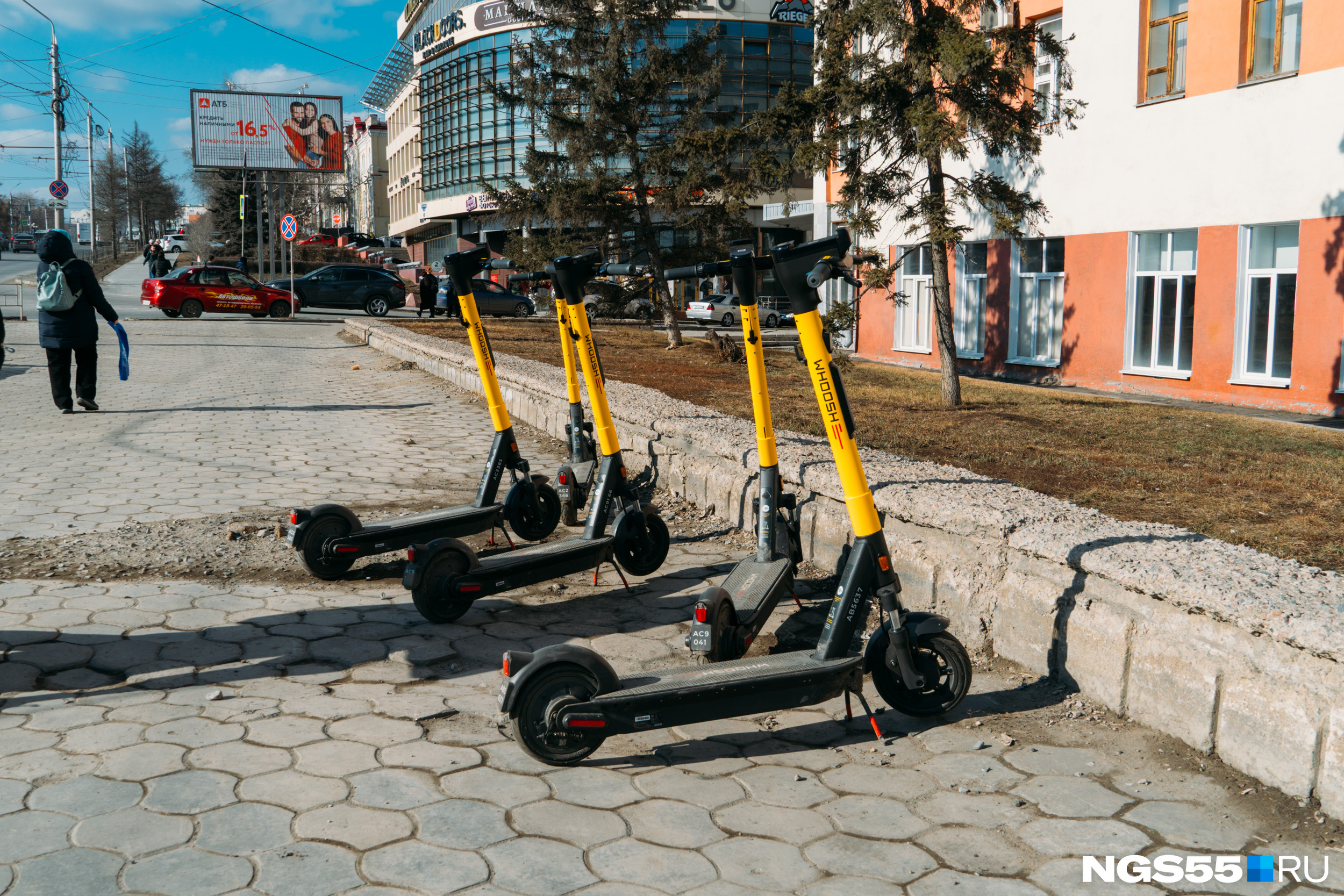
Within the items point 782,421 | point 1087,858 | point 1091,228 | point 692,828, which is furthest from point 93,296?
point 1091,228

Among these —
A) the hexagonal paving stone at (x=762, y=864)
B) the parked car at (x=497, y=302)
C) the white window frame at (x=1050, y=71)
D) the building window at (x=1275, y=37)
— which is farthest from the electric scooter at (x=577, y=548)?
the parked car at (x=497, y=302)

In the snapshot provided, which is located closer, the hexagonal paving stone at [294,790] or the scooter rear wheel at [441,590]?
the hexagonal paving stone at [294,790]

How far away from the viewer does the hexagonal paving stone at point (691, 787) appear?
3133 mm

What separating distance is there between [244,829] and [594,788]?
100 cm

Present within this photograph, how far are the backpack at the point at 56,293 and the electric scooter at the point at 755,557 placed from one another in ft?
29.3

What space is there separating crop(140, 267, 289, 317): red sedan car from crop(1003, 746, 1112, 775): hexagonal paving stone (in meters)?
31.5

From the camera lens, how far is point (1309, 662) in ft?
9.41

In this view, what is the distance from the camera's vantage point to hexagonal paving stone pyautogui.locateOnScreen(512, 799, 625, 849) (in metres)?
2.89

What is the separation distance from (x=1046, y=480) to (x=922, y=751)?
11.8ft

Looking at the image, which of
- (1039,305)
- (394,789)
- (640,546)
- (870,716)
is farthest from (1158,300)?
(394,789)

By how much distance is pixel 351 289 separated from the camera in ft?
115

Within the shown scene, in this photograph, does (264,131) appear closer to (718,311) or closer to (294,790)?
(718,311)

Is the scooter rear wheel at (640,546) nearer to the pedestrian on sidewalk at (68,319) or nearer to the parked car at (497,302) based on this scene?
the pedestrian on sidewalk at (68,319)

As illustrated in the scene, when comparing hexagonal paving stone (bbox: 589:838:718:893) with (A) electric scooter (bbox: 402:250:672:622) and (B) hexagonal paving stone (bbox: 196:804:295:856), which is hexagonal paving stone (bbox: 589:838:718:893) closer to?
(B) hexagonal paving stone (bbox: 196:804:295:856)
